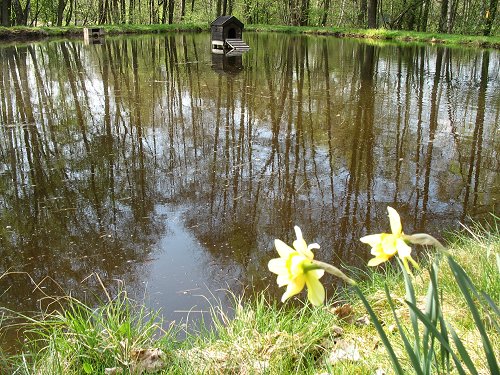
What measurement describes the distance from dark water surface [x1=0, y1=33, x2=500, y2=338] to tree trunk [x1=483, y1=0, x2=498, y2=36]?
19.0m

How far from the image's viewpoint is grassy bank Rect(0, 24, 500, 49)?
24.0m

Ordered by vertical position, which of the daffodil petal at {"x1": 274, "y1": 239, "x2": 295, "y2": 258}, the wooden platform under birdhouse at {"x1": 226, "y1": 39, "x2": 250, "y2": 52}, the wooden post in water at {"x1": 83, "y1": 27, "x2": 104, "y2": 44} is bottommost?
the daffodil petal at {"x1": 274, "y1": 239, "x2": 295, "y2": 258}

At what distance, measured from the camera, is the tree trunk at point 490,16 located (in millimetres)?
28734

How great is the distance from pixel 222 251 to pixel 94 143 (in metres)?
4.05

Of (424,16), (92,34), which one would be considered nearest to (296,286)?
(92,34)

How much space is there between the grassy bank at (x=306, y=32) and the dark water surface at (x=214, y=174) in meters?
12.4

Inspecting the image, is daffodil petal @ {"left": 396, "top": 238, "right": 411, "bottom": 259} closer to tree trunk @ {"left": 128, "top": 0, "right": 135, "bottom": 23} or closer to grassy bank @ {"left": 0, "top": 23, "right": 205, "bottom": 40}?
grassy bank @ {"left": 0, "top": 23, "right": 205, "bottom": 40}

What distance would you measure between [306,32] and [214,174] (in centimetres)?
3100

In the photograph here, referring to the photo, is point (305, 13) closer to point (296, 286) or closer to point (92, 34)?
point (92, 34)

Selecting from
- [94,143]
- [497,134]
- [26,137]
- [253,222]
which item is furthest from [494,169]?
[26,137]

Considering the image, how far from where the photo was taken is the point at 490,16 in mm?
28953

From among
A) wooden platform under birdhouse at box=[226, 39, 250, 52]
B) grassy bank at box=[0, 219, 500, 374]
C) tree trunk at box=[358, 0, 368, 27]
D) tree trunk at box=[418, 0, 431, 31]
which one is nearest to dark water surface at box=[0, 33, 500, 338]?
grassy bank at box=[0, 219, 500, 374]

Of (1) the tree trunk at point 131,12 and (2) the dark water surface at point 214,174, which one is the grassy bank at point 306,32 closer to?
(1) the tree trunk at point 131,12

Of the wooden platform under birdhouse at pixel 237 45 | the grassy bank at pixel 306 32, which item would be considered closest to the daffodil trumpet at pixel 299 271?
the wooden platform under birdhouse at pixel 237 45
